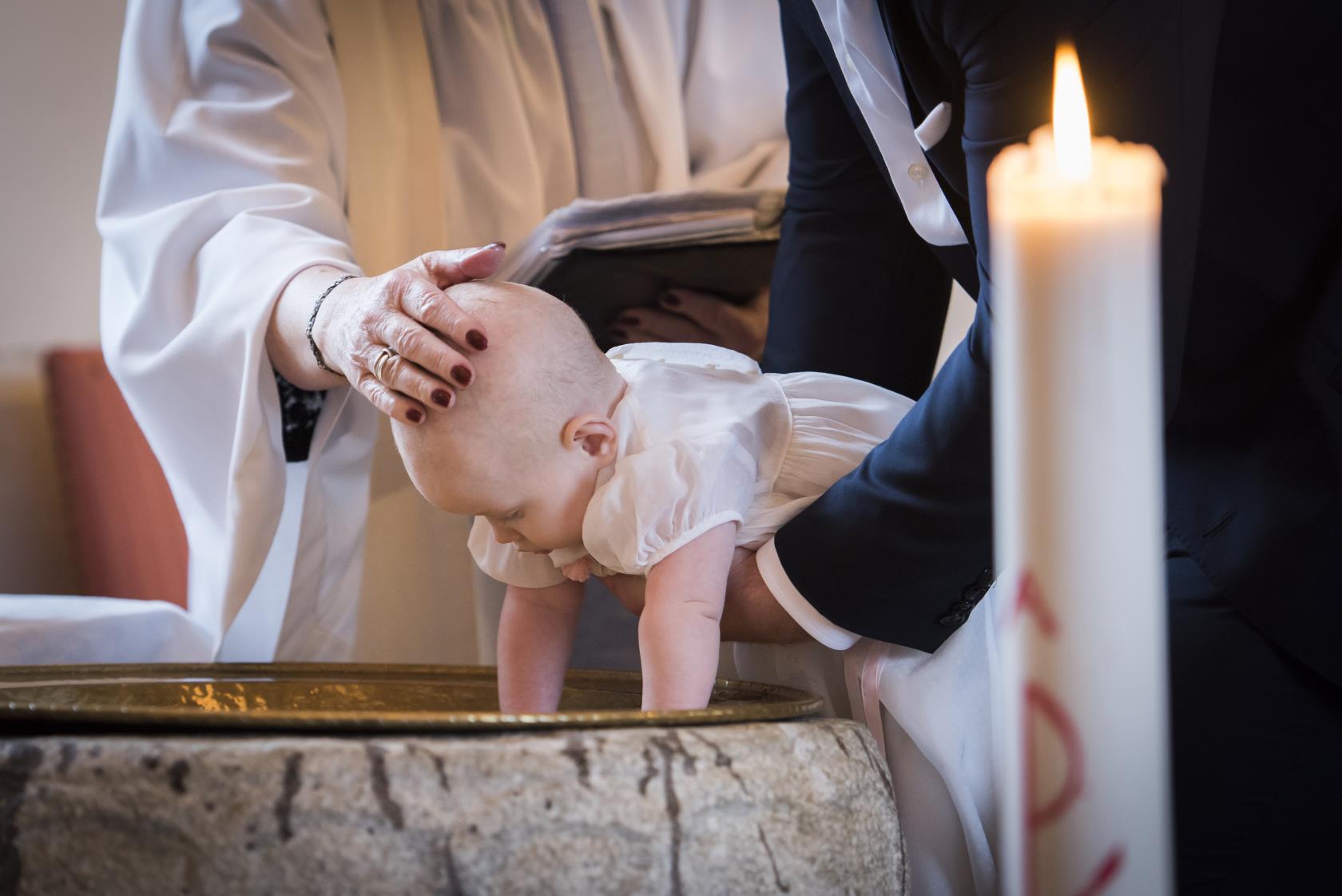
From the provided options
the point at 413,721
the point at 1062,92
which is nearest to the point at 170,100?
the point at 413,721

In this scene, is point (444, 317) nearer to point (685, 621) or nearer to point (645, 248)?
point (685, 621)

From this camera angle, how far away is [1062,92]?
34cm

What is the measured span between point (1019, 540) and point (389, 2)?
5.76 ft

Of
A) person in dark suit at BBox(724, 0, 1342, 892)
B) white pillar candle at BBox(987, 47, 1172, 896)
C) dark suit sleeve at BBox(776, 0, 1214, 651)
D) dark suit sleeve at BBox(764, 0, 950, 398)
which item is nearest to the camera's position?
white pillar candle at BBox(987, 47, 1172, 896)


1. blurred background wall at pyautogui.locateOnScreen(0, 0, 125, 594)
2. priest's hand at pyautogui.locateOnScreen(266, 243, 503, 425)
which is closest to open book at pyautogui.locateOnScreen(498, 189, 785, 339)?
priest's hand at pyautogui.locateOnScreen(266, 243, 503, 425)

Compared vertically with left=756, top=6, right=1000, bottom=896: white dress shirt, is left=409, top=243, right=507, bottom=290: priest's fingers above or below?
above

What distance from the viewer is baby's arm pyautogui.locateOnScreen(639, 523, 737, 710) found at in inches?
35.2

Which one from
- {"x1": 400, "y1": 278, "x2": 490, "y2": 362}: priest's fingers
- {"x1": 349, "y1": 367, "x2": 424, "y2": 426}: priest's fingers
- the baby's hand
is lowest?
the baby's hand

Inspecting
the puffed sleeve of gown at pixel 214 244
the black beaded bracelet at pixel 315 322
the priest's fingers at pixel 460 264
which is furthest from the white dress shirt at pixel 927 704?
the puffed sleeve of gown at pixel 214 244

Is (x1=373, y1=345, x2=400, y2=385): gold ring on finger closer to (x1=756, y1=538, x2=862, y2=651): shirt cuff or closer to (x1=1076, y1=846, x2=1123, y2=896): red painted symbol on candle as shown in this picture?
(x1=756, y1=538, x2=862, y2=651): shirt cuff

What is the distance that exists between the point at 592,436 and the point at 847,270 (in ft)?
1.85

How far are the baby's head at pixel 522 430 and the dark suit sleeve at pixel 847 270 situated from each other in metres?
0.48

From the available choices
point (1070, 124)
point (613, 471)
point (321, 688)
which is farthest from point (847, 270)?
point (1070, 124)

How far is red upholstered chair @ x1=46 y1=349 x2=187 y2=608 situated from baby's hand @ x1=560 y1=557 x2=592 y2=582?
2121mm
